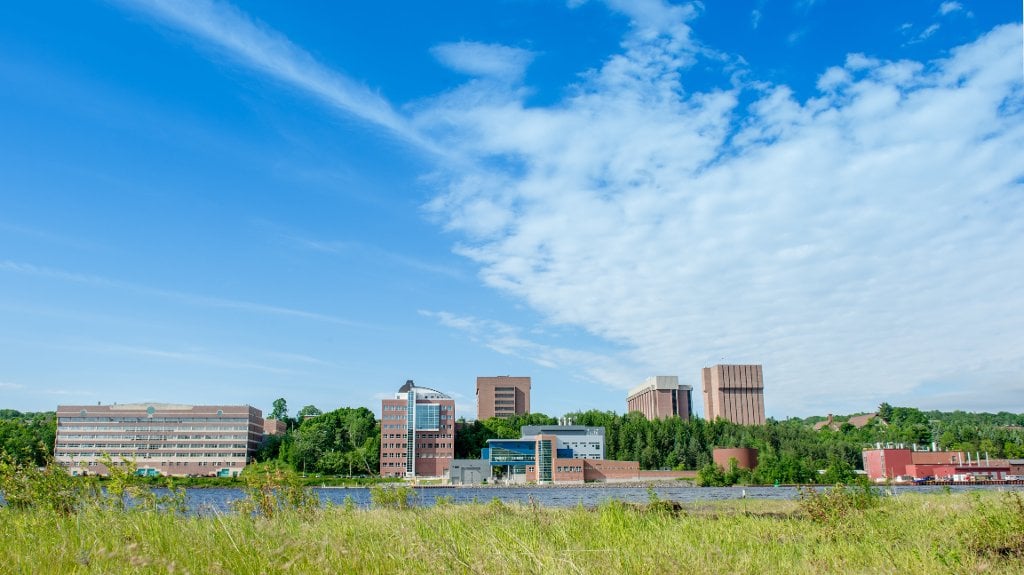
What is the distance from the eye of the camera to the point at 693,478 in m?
122

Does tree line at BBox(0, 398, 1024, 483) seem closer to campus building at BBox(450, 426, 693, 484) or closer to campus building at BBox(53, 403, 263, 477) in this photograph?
campus building at BBox(53, 403, 263, 477)

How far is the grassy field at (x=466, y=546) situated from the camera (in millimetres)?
6473

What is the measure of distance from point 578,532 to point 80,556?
20.9 feet

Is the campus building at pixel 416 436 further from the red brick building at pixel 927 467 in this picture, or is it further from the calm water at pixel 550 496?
the red brick building at pixel 927 467

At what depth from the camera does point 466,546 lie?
25.7 ft

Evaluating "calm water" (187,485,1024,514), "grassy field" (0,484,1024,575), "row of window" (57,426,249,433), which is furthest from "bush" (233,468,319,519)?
"row of window" (57,426,249,433)

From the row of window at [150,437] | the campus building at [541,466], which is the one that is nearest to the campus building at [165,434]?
the row of window at [150,437]

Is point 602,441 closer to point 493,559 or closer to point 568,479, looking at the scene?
point 568,479

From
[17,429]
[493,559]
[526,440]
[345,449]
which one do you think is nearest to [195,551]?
[493,559]

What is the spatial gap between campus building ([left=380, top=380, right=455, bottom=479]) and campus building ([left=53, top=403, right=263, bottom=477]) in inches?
1058

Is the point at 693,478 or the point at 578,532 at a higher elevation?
the point at 578,532

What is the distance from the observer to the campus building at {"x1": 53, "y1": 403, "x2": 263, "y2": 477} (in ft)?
423

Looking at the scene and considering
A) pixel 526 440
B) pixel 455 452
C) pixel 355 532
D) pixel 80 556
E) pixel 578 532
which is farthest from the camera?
pixel 455 452

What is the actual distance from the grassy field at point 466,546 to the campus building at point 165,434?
13067cm
